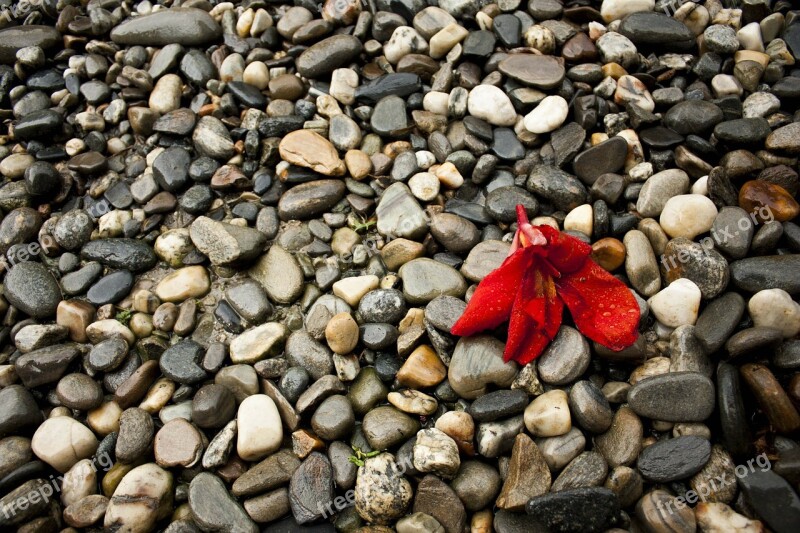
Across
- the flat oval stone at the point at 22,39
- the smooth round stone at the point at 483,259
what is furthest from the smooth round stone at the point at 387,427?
the flat oval stone at the point at 22,39

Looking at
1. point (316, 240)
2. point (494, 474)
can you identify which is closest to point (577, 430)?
point (494, 474)

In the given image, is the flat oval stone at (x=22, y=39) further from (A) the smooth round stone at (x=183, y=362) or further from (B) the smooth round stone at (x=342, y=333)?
(B) the smooth round stone at (x=342, y=333)

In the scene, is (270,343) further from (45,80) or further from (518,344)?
(45,80)

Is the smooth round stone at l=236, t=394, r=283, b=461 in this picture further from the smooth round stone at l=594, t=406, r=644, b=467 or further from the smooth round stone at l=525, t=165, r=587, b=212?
the smooth round stone at l=525, t=165, r=587, b=212

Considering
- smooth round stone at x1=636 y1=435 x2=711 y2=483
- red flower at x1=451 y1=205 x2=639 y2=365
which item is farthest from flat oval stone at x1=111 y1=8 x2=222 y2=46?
smooth round stone at x1=636 y1=435 x2=711 y2=483

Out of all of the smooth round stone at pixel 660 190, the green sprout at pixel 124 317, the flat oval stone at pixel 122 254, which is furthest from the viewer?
the flat oval stone at pixel 122 254
